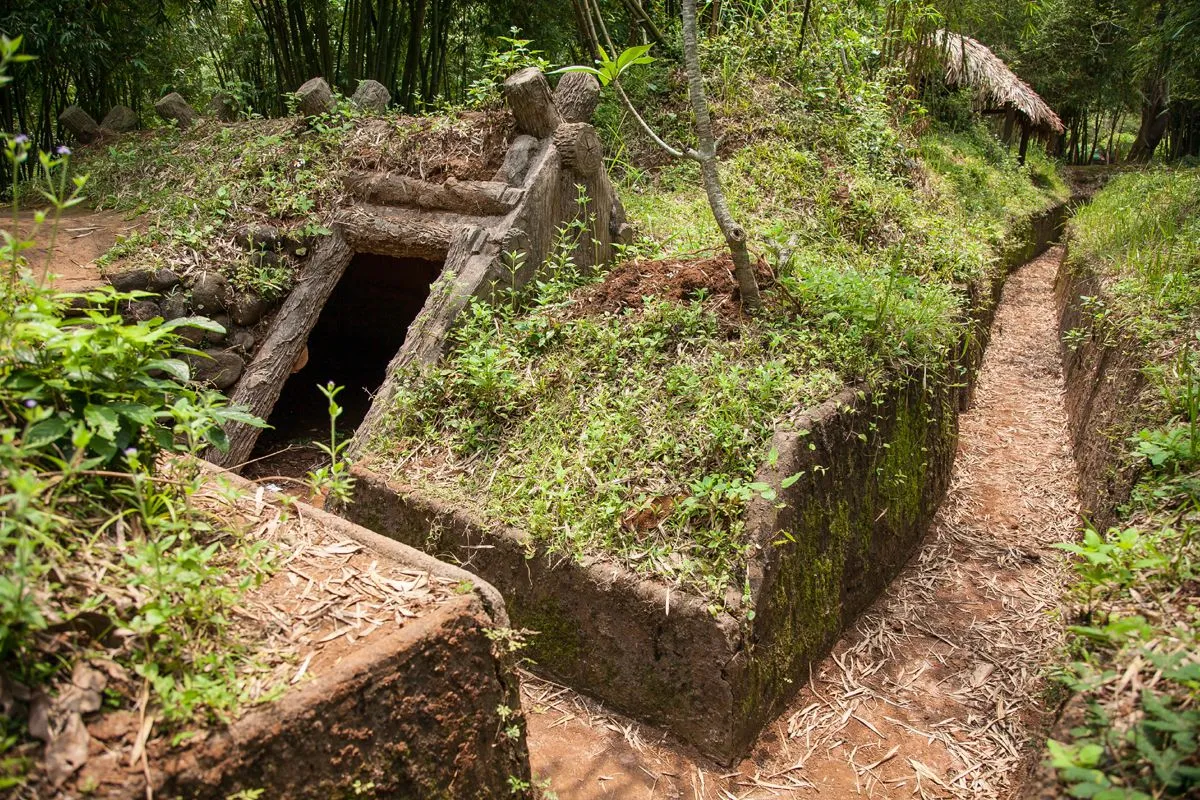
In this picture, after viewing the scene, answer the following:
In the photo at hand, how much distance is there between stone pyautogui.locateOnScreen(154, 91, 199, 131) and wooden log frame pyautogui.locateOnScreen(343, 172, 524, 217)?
2.46 meters

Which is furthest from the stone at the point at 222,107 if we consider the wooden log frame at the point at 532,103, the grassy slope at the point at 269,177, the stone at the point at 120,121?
the wooden log frame at the point at 532,103

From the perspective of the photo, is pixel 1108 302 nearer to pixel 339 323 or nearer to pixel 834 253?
pixel 834 253

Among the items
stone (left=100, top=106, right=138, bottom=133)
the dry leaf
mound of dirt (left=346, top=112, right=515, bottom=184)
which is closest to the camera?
the dry leaf

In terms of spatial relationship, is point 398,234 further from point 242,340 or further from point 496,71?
point 496,71

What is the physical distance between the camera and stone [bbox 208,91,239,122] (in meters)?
6.43

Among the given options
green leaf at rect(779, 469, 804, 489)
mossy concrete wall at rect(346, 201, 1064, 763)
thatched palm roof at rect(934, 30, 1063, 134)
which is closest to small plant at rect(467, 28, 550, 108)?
mossy concrete wall at rect(346, 201, 1064, 763)

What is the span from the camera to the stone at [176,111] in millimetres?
6375

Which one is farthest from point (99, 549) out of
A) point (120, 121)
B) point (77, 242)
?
point (120, 121)

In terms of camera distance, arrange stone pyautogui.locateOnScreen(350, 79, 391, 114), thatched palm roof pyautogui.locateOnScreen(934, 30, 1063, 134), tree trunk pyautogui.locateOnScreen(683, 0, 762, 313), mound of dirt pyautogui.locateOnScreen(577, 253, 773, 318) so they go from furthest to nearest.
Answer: thatched palm roof pyautogui.locateOnScreen(934, 30, 1063, 134)
stone pyautogui.locateOnScreen(350, 79, 391, 114)
mound of dirt pyautogui.locateOnScreen(577, 253, 773, 318)
tree trunk pyautogui.locateOnScreen(683, 0, 762, 313)

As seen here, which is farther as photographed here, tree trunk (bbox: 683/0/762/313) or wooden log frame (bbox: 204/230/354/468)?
wooden log frame (bbox: 204/230/354/468)

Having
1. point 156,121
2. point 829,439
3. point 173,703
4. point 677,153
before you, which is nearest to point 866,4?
point 677,153

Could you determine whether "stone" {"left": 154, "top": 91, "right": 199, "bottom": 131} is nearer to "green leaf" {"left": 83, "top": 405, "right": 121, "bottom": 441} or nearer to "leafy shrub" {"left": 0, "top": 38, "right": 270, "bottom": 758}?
"leafy shrub" {"left": 0, "top": 38, "right": 270, "bottom": 758}

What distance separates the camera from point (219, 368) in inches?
176

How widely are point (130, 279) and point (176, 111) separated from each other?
2737 millimetres
